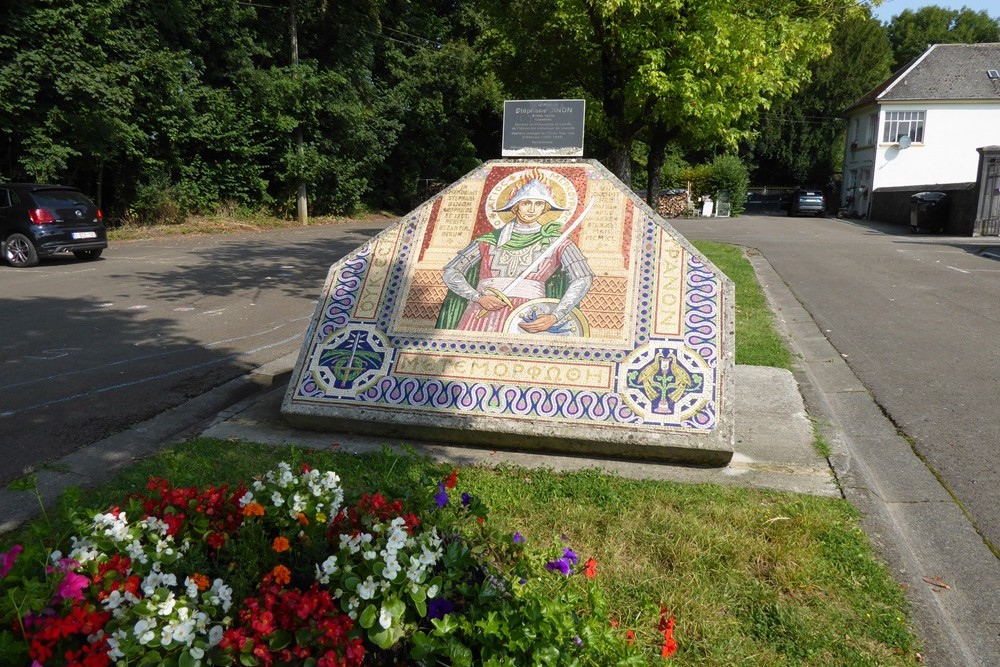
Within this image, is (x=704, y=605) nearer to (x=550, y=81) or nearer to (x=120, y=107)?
(x=550, y=81)

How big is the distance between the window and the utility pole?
97.4 feet

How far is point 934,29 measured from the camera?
2552 inches

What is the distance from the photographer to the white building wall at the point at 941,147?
37.8 m

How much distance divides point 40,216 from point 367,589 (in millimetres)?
15742

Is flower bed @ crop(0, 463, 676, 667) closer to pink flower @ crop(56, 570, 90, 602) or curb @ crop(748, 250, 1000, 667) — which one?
pink flower @ crop(56, 570, 90, 602)

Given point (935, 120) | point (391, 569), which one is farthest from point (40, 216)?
point (935, 120)

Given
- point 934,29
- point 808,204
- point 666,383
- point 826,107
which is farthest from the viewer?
point 934,29

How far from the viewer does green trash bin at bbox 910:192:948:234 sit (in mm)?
23781

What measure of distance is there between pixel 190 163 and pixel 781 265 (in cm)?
2007

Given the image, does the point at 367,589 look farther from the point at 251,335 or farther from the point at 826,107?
the point at 826,107

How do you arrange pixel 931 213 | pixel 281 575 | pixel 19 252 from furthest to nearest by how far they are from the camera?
1. pixel 931 213
2. pixel 19 252
3. pixel 281 575

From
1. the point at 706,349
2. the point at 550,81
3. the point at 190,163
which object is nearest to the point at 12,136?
the point at 190,163

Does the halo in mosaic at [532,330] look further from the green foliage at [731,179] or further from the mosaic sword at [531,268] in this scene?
the green foliage at [731,179]

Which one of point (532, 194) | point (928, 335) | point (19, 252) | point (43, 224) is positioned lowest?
point (928, 335)
